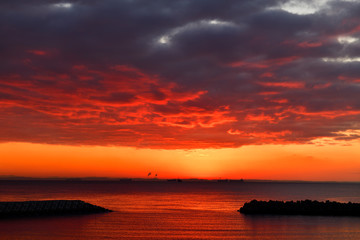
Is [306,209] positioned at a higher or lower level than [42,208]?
higher

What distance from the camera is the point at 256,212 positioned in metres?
74.9

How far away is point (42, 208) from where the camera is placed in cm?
6731

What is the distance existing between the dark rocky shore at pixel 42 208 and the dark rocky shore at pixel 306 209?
32379 millimetres

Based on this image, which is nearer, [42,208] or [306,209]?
[42,208]

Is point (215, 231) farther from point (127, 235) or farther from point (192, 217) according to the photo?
point (192, 217)

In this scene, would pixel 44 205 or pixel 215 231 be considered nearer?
pixel 215 231

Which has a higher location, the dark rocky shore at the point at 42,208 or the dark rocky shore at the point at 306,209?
the dark rocky shore at the point at 306,209

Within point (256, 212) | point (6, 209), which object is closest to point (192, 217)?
point (256, 212)

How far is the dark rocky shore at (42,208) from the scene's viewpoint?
63.7 m

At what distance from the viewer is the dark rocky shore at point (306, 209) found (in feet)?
236

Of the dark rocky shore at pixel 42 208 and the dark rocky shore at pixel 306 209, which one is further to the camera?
the dark rocky shore at pixel 306 209

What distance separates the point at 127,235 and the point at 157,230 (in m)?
6.14

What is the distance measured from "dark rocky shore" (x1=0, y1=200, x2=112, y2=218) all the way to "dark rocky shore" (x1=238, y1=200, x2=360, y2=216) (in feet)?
106

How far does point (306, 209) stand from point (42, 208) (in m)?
50.9
